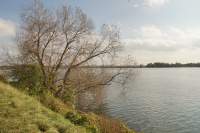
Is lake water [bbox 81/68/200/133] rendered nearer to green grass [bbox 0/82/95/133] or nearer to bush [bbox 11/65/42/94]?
bush [bbox 11/65/42/94]

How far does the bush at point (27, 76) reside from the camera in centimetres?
2161

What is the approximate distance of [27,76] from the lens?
2255 cm

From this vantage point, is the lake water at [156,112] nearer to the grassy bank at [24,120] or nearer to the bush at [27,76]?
the bush at [27,76]

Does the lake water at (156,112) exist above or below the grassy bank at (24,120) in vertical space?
below

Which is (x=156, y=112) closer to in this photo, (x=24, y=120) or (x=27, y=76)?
(x=27, y=76)

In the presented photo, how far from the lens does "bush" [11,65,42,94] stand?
851 inches

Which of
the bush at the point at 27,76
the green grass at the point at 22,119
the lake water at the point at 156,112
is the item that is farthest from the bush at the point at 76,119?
the lake water at the point at 156,112

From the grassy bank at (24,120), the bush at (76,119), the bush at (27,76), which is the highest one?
the bush at (27,76)

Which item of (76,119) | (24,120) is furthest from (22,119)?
(76,119)

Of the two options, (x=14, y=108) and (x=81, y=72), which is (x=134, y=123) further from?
(x=14, y=108)

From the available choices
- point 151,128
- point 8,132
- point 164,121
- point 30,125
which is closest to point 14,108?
point 30,125

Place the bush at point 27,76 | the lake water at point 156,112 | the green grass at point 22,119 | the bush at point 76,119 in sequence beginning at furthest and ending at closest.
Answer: the lake water at point 156,112
the bush at point 27,76
the bush at point 76,119
the green grass at point 22,119

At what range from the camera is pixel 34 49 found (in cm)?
2706

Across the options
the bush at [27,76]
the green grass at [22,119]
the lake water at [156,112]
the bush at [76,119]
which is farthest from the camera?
the lake water at [156,112]
